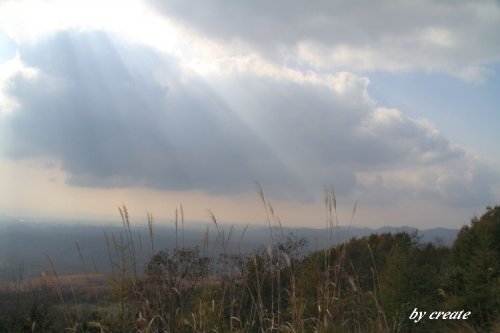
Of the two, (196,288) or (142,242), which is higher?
(142,242)

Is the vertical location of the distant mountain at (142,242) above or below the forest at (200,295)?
above

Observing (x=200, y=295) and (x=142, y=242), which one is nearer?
(x=142, y=242)

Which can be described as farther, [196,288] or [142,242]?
[196,288]

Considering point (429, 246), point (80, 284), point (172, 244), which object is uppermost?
point (172, 244)

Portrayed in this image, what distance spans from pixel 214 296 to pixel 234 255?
0.58 meters

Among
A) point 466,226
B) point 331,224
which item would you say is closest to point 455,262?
point 466,226

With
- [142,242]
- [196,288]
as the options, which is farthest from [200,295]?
[142,242]

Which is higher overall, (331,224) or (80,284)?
(331,224)

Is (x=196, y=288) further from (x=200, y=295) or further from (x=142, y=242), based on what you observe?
(x=142, y=242)

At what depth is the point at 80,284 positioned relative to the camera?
3732mm

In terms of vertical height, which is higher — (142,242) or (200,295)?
(142,242)

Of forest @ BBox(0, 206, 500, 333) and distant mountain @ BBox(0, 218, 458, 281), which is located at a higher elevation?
distant mountain @ BBox(0, 218, 458, 281)

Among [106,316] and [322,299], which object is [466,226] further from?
[106,316]

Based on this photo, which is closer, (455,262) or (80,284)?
(80,284)
